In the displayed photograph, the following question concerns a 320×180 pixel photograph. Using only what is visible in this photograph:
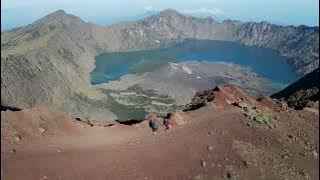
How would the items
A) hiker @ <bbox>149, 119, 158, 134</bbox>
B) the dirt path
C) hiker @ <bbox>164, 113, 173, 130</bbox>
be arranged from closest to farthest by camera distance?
the dirt path, hiker @ <bbox>149, 119, 158, 134</bbox>, hiker @ <bbox>164, 113, 173, 130</bbox>

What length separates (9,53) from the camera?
132 metres

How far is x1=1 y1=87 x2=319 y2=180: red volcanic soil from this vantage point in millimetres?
27719

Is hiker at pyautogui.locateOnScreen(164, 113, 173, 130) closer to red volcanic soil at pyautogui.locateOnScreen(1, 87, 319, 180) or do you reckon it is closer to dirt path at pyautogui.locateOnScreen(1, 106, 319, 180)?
red volcanic soil at pyautogui.locateOnScreen(1, 87, 319, 180)

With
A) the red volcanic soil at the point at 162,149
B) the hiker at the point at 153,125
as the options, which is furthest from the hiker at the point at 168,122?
the hiker at the point at 153,125

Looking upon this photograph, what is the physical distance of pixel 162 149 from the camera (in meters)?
30.8

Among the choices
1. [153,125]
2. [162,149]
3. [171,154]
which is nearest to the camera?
[171,154]

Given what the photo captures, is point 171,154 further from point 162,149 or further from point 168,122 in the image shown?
point 168,122

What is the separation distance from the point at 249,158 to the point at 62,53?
138 meters

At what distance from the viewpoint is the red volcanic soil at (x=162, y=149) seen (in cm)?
2772

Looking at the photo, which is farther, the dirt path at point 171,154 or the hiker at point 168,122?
the hiker at point 168,122

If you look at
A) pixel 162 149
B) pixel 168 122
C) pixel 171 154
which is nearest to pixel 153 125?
pixel 168 122

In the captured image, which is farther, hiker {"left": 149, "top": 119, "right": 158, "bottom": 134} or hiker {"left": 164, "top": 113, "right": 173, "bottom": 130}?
hiker {"left": 164, "top": 113, "right": 173, "bottom": 130}

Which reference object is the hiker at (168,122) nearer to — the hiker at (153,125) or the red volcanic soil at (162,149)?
the red volcanic soil at (162,149)

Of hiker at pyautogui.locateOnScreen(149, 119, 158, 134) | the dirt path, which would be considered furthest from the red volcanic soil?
hiker at pyautogui.locateOnScreen(149, 119, 158, 134)
